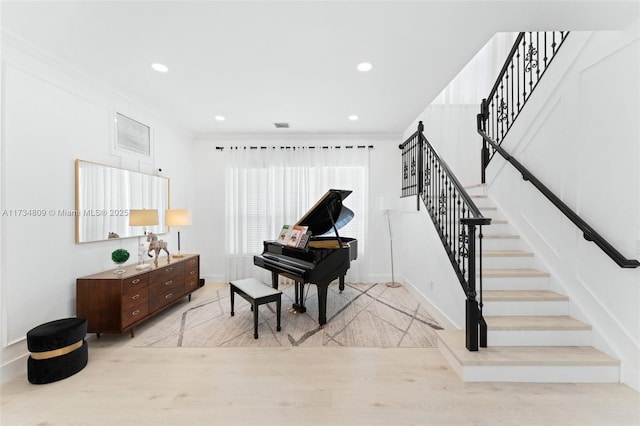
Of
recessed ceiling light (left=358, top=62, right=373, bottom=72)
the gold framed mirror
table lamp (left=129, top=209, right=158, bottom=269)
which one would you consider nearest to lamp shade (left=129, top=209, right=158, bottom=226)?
table lamp (left=129, top=209, right=158, bottom=269)

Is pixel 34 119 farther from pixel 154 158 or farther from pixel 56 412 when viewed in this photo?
pixel 56 412

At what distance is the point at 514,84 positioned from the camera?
11.6ft

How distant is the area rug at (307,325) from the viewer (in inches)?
108

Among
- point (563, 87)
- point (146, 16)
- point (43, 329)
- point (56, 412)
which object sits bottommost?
point (56, 412)

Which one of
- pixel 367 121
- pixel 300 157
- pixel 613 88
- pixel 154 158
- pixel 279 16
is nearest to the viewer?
pixel 279 16

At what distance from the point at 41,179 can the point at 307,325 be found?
10.2 feet

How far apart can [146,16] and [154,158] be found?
2493 millimetres

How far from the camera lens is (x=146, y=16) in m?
1.91

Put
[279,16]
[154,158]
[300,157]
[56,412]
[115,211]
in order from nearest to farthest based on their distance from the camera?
[56,412] → [279,16] → [115,211] → [154,158] → [300,157]

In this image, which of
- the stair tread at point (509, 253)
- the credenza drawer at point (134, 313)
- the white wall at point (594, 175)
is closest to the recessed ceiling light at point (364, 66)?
the white wall at point (594, 175)

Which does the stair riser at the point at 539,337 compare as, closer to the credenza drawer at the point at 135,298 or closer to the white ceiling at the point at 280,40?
the white ceiling at the point at 280,40

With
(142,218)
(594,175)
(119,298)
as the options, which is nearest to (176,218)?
(142,218)

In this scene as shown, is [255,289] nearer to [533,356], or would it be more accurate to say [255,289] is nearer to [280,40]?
[280,40]

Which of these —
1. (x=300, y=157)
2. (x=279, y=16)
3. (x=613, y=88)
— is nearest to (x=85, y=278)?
(x=279, y=16)
